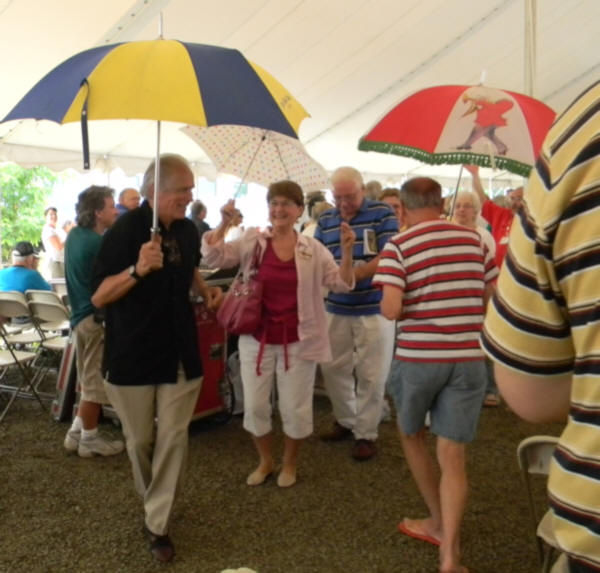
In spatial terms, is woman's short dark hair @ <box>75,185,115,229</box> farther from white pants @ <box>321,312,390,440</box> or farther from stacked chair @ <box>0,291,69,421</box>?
white pants @ <box>321,312,390,440</box>

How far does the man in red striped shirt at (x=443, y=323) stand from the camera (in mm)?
2363

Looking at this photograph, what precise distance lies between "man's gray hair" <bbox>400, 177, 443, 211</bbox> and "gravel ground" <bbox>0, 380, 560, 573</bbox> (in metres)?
1.55

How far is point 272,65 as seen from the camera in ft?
24.6

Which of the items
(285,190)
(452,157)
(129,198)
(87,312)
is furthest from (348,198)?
(129,198)

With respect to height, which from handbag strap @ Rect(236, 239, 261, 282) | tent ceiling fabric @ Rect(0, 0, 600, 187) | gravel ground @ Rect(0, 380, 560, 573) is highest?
tent ceiling fabric @ Rect(0, 0, 600, 187)

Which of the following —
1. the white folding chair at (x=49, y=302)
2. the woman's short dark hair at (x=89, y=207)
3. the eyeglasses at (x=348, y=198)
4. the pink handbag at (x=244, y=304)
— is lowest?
the white folding chair at (x=49, y=302)

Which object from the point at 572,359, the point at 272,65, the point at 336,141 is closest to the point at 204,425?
the point at 572,359

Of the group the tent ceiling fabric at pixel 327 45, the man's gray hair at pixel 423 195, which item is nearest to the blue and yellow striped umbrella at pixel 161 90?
the man's gray hair at pixel 423 195

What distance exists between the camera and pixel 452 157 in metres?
3.03

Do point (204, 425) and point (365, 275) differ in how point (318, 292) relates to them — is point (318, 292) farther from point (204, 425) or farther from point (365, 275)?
point (204, 425)

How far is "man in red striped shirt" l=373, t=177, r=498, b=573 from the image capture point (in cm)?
236

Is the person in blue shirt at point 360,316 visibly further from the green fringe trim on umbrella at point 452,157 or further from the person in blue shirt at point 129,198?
the person in blue shirt at point 129,198

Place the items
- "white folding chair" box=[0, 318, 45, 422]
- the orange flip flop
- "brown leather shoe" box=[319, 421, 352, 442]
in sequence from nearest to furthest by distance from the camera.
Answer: the orange flip flop
"brown leather shoe" box=[319, 421, 352, 442]
"white folding chair" box=[0, 318, 45, 422]

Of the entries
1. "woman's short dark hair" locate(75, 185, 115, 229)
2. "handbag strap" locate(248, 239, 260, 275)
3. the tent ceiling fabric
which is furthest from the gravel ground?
the tent ceiling fabric
